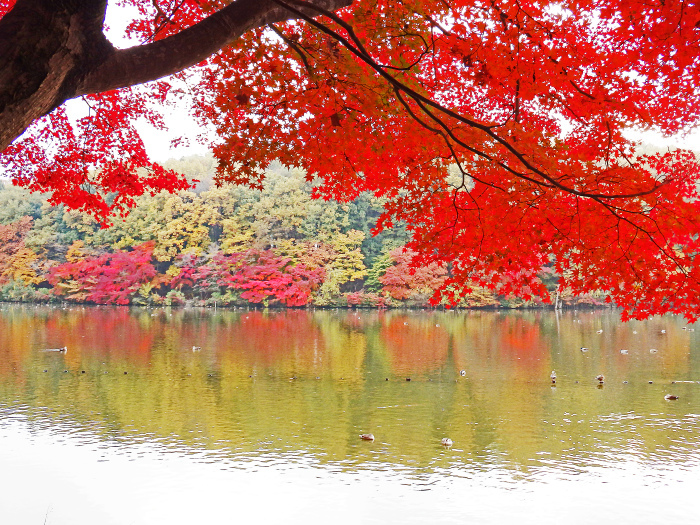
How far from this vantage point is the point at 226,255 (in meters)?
32.2

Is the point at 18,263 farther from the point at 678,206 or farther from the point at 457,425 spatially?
the point at 678,206

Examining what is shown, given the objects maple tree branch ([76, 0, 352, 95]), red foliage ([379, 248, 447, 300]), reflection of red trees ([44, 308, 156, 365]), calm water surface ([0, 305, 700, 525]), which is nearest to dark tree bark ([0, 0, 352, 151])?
maple tree branch ([76, 0, 352, 95])

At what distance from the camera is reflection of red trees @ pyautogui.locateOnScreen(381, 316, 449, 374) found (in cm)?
1281

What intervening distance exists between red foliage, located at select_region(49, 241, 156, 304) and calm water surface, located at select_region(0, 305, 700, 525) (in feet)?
56.3

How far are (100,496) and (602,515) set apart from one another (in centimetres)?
516

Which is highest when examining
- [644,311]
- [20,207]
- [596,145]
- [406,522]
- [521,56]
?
[20,207]

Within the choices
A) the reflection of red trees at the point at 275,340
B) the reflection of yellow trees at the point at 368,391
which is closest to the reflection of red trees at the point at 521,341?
the reflection of yellow trees at the point at 368,391

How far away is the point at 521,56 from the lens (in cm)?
516

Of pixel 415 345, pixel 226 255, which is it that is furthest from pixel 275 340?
pixel 226 255

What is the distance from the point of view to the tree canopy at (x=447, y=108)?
2.51 metres

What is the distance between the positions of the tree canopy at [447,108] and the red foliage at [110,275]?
2618 cm

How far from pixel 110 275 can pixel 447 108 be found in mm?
30650

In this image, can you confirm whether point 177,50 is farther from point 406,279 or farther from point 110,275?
point 110,275

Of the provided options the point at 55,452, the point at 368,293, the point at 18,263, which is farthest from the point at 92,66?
the point at 18,263
